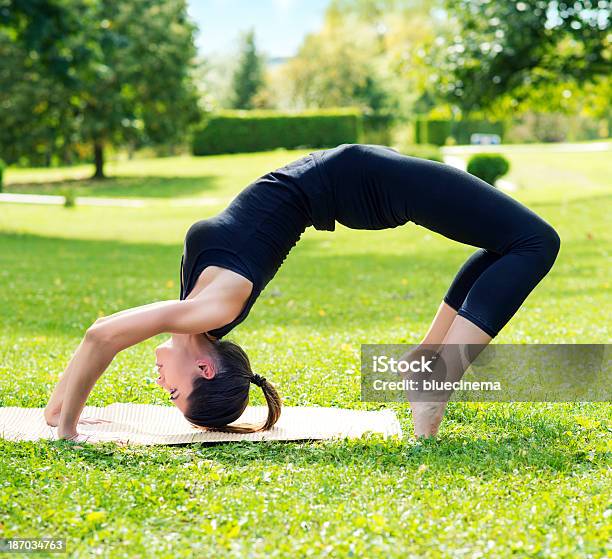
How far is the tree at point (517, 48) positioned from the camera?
19.7 m

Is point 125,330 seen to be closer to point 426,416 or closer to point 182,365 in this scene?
point 182,365

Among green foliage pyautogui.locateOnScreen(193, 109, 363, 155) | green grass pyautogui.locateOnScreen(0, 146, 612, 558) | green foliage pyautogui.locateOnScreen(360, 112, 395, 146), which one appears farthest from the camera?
green foliage pyautogui.locateOnScreen(360, 112, 395, 146)

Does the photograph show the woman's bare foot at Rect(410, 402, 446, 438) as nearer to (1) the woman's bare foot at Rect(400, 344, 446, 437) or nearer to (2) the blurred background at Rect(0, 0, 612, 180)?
(1) the woman's bare foot at Rect(400, 344, 446, 437)

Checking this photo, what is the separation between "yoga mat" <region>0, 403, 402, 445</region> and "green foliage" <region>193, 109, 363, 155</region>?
1498 inches

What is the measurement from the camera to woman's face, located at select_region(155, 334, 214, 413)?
414 cm

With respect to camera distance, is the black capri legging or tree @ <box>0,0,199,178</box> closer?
the black capri legging

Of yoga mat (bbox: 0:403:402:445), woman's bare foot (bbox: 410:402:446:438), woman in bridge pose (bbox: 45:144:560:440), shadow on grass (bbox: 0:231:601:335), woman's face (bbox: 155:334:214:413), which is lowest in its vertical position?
shadow on grass (bbox: 0:231:601:335)

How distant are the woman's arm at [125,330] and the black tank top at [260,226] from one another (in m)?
0.19

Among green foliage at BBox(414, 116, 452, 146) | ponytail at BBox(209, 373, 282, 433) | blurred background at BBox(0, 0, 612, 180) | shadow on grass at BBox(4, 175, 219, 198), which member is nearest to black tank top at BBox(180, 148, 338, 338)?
ponytail at BBox(209, 373, 282, 433)

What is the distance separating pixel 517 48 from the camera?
65.7ft

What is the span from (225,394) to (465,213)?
→ 4.43 feet

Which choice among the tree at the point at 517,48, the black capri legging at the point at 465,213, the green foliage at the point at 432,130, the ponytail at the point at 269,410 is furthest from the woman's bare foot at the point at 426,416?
the green foliage at the point at 432,130

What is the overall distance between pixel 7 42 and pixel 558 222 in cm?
2216

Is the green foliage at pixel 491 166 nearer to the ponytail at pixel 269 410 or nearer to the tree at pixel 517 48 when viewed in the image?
the tree at pixel 517 48
